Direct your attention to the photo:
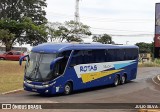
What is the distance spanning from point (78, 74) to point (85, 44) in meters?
2.19

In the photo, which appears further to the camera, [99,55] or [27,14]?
[27,14]

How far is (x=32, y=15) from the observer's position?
8369cm

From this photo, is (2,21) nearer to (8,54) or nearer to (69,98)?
(8,54)

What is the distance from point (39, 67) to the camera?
75.8 ft

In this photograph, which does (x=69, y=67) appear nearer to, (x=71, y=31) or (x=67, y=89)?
(x=67, y=89)

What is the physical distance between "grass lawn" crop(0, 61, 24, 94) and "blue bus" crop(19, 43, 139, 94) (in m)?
2.81

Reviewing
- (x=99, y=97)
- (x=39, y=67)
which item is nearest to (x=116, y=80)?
(x=99, y=97)

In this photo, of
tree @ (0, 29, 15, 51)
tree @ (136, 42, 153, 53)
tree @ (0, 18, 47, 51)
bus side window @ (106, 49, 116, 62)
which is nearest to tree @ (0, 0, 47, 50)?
tree @ (0, 18, 47, 51)

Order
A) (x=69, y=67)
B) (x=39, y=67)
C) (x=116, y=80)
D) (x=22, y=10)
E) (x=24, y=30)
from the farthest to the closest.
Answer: (x=22, y=10) < (x=24, y=30) < (x=116, y=80) < (x=69, y=67) < (x=39, y=67)

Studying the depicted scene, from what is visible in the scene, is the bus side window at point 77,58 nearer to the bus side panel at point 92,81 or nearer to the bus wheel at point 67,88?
the bus side panel at point 92,81

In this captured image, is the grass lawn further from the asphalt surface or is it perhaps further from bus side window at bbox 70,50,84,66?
bus side window at bbox 70,50,84,66

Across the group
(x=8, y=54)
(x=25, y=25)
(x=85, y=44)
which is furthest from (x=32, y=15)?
(x=85, y=44)

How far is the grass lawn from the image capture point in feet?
90.0

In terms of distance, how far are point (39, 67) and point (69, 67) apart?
189 centimetres
